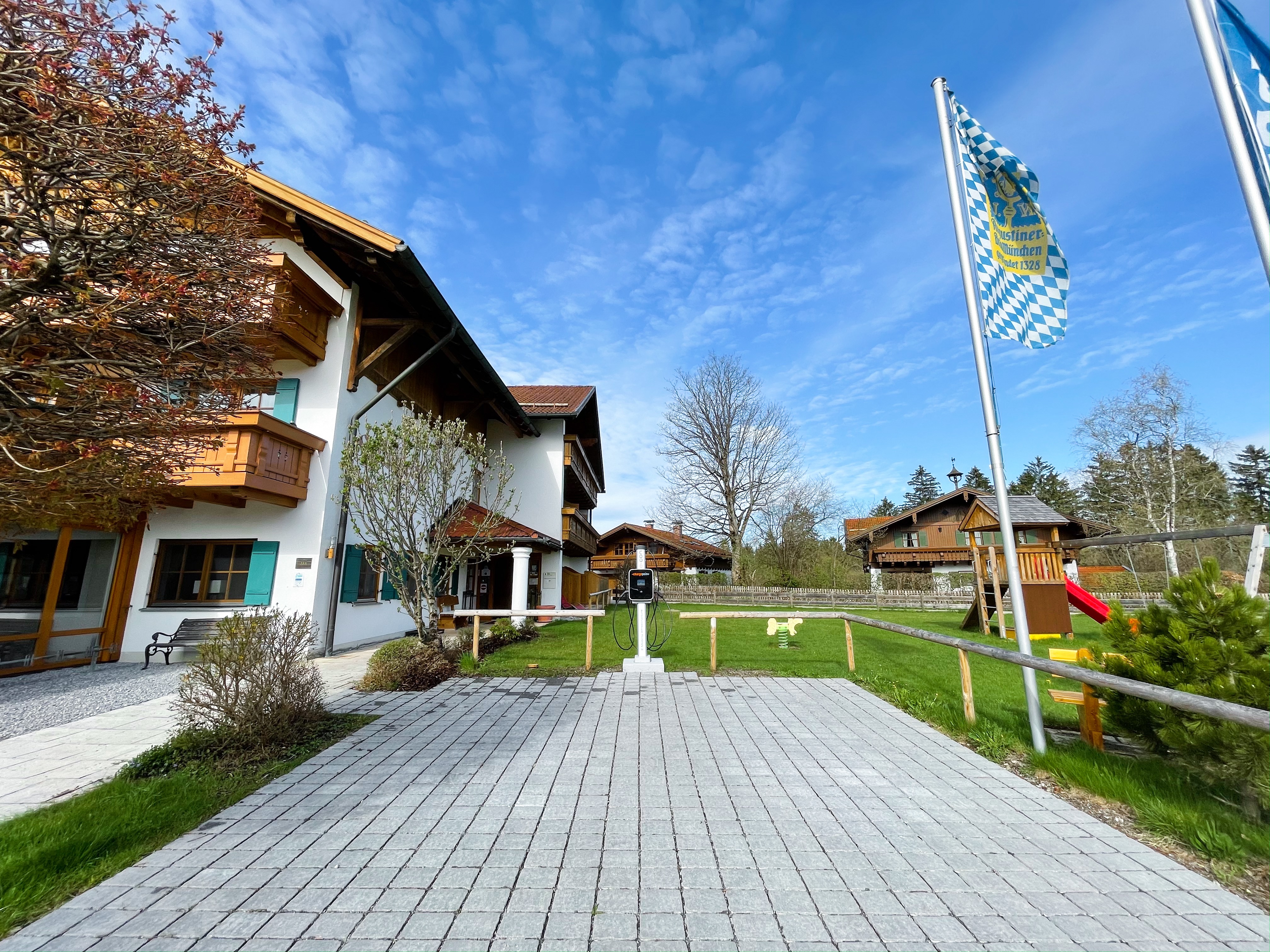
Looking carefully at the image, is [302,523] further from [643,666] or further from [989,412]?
[989,412]

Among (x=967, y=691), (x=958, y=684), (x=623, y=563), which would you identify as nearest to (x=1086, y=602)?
(x=958, y=684)

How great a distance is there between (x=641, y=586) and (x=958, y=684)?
4692mm

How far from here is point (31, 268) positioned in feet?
10.3

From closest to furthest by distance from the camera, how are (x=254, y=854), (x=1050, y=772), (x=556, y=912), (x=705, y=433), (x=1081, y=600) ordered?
(x=556, y=912) < (x=254, y=854) < (x=1050, y=772) < (x=1081, y=600) < (x=705, y=433)

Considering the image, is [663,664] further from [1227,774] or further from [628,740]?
[1227,774]

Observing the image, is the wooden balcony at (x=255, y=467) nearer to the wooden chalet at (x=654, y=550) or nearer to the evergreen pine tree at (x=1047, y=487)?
the wooden chalet at (x=654, y=550)

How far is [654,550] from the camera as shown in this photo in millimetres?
37969

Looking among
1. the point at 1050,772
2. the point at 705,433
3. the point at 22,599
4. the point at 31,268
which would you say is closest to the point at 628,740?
the point at 1050,772

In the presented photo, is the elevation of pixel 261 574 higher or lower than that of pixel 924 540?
lower

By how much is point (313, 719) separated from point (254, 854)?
2.56 meters

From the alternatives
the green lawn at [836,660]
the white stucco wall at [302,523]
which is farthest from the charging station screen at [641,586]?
the white stucco wall at [302,523]

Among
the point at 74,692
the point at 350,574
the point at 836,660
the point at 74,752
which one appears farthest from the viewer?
the point at 350,574

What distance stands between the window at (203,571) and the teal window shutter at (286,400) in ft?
8.20

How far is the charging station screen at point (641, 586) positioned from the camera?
8656 mm
